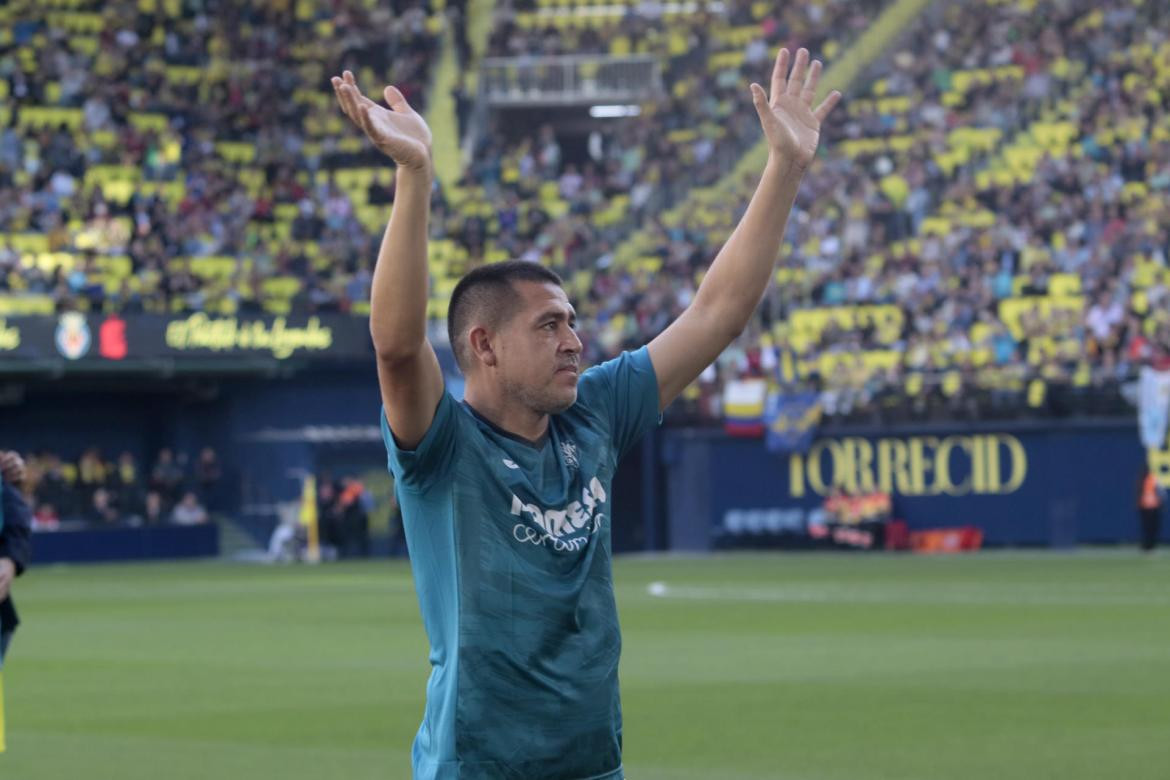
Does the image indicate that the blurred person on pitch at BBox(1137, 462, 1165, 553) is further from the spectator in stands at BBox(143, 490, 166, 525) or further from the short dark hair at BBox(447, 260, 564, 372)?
the short dark hair at BBox(447, 260, 564, 372)

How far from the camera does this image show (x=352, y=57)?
51125 mm

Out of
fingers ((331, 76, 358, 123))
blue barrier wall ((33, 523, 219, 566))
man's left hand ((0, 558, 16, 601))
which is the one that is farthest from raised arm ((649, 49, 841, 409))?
blue barrier wall ((33, 523, 219, 566))

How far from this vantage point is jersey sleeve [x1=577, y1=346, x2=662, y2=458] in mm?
5188

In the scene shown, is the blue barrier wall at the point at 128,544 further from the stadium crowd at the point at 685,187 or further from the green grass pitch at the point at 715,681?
the green grass pitch at the point at 715,681

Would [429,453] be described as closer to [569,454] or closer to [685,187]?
[569,454]

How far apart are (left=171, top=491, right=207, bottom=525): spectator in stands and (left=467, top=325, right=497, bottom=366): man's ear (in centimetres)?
3836

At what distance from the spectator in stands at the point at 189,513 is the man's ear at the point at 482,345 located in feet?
126

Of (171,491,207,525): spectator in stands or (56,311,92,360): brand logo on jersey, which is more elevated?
(56,311,92,360): brand logo on jersey

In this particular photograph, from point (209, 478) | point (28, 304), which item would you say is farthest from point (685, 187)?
point (28, 304)

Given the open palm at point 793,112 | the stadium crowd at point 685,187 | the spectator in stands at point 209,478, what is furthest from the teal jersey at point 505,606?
the spectator in stands at point 209,478

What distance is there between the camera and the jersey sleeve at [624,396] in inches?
204

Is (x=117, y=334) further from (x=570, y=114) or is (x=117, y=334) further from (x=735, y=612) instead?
(x=735, y=612)

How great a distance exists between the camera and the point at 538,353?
4.84 metres

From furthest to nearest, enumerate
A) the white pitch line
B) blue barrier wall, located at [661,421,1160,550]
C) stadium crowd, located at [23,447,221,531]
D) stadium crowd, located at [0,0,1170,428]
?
stadium crowd, located at [23,447,221,531] < stadium crowd, located at [0,0,1170,428] < blue barrier wall, located at [661,421,1160,550] < the white pitch line
